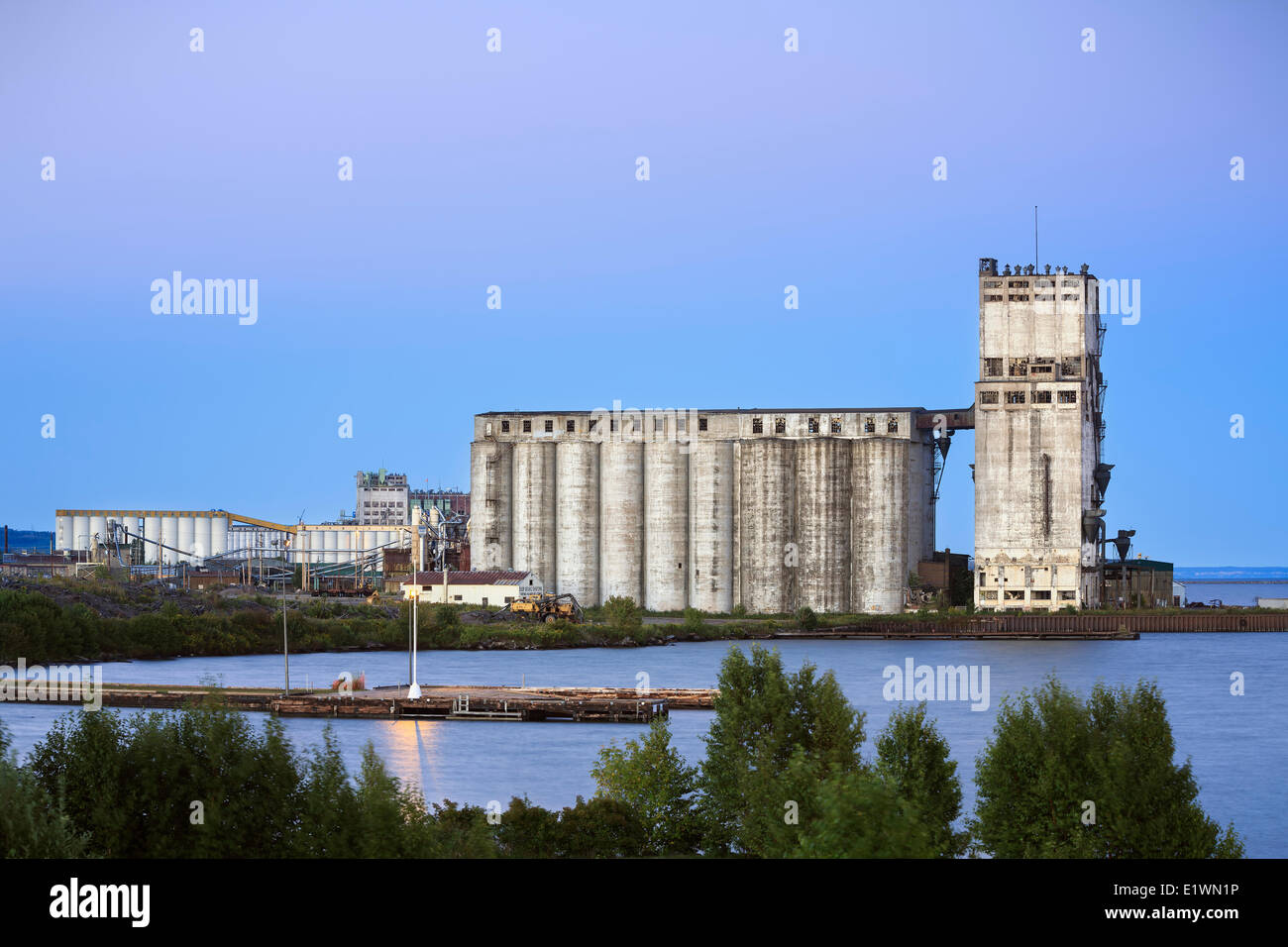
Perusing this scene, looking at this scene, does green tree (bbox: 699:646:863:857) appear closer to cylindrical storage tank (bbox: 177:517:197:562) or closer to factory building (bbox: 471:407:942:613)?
factory building (bbox: 471:407:942:613)

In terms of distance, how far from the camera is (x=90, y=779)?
26375mm

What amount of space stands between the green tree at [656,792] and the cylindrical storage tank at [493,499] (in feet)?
261

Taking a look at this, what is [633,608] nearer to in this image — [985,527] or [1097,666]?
[985,527]

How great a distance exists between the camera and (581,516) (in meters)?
108

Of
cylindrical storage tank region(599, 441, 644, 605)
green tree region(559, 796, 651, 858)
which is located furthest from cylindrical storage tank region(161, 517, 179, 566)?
green tree region(559, 796, 651, 858)

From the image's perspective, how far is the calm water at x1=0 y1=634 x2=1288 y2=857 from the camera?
4331 centimetres

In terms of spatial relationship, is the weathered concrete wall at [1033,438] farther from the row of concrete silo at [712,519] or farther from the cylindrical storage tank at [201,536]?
the cylindrical storage tank at [201,536]

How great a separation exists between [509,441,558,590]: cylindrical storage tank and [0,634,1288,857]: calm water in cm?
1648

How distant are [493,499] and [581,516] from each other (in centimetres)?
671

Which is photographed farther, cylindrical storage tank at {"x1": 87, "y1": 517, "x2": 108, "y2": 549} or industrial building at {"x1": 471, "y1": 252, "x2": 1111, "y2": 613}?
cylindrical storage tank at {"x1": 87, "y1": 517, "x2": 108, "y2": 549}

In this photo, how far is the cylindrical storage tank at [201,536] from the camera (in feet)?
454
